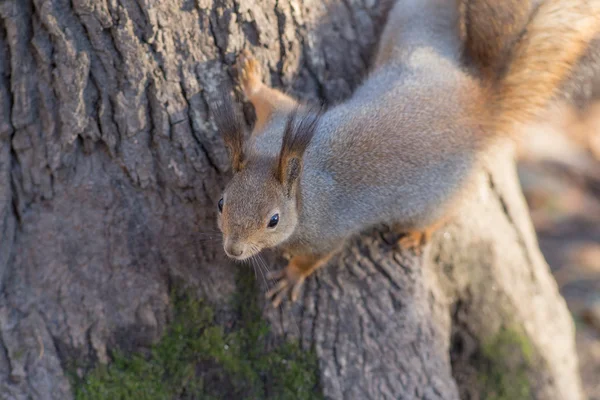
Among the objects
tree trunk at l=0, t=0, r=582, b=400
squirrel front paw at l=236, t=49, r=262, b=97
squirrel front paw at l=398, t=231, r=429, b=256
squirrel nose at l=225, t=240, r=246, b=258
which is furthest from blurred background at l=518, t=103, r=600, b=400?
squirrel nose at l=225, t=240, r=246, b=258

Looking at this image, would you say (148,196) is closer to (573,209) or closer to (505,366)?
(505,366)

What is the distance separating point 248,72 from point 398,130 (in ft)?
1.77

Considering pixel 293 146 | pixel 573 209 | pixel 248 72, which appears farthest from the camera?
pixel 573 209

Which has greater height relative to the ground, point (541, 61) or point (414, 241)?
point (541, 61)

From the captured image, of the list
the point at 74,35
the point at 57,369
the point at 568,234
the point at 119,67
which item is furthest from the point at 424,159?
the point at 568,234

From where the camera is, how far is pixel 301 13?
2.22 metres

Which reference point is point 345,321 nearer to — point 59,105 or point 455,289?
point 455,289

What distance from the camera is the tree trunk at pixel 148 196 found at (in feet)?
6.57

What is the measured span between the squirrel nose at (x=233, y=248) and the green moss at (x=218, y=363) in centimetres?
35

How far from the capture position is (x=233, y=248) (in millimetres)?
1958

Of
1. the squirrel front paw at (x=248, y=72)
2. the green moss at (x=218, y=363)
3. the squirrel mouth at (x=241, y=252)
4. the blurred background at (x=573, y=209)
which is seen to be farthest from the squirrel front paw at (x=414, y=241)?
the blurred background at (x=573, y=209)

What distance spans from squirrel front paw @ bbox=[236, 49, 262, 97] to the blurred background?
234 centimetres

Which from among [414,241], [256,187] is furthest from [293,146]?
[414,241]

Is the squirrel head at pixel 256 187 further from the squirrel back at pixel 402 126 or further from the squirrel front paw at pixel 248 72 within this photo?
the squirrel front paw at pixel 248 72
